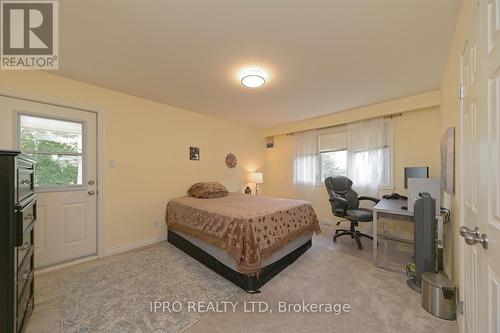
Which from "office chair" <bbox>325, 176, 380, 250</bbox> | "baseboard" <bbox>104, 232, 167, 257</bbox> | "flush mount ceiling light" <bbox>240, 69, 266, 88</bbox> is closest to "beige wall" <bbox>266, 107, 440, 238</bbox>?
"office chair" <bbox>325, 176, 380, 250</bbox>

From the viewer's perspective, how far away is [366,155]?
380cm

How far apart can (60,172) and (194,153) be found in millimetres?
→ 1987

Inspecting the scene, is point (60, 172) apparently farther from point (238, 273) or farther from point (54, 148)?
point (238, 273)

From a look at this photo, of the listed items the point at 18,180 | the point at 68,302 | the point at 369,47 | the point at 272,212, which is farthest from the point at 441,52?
the point at 68,302

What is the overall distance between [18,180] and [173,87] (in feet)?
6.75

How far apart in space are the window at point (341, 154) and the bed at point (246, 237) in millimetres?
1752

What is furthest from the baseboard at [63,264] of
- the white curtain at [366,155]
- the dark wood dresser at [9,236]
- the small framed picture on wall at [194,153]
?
the white curtain at [366,155]

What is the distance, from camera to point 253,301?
1867mm

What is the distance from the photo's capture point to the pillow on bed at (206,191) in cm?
361

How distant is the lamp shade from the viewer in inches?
200

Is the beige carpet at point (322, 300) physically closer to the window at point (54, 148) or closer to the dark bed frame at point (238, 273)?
the dark bed frame at point (238, 273)

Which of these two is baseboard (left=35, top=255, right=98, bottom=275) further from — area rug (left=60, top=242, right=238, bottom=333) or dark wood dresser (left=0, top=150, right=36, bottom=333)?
dark wood dresser (left=0, top=150, right=36, bottom=333)

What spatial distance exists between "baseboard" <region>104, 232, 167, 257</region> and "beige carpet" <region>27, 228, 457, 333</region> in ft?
0.65

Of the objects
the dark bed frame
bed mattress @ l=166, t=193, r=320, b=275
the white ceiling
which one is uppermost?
the white ceiling
